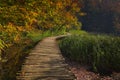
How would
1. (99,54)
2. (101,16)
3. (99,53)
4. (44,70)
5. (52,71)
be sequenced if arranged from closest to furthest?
1. (52,71)
2. (44,70)
3. (99,54)
4. (99,53)
5. (101,16)

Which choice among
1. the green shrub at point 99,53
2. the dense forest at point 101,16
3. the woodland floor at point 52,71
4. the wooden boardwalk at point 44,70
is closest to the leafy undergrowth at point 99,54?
the green shrub at point 99,53

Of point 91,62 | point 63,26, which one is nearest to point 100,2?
point 63,26

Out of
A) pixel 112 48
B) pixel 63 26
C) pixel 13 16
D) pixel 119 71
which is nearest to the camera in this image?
pixel 13 16

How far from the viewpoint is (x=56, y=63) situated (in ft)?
33.4

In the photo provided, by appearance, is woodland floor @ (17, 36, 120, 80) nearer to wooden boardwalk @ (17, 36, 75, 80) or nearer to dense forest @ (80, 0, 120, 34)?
wooden boardwalk @ (17, 36, 75, 80)

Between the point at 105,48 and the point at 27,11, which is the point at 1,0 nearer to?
the point at 27,11

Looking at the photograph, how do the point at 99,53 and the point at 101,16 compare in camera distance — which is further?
the point at 101,16

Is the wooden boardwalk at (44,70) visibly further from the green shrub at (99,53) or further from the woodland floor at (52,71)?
the green shrub at (99,53)

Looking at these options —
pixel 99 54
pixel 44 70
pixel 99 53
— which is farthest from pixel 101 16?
pixel 44 70

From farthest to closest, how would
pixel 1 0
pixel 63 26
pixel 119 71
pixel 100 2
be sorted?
pixel 100 2 < pixel 63 26 < pixel 119 71 < pixel 1 0

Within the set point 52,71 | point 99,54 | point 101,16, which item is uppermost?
point 101,16

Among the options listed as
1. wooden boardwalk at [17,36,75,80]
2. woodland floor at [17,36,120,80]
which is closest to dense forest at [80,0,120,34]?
woodland floor at [17,36,120,80]

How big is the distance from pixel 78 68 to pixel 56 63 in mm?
1078

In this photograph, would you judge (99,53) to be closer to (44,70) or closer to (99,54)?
(99,54)
